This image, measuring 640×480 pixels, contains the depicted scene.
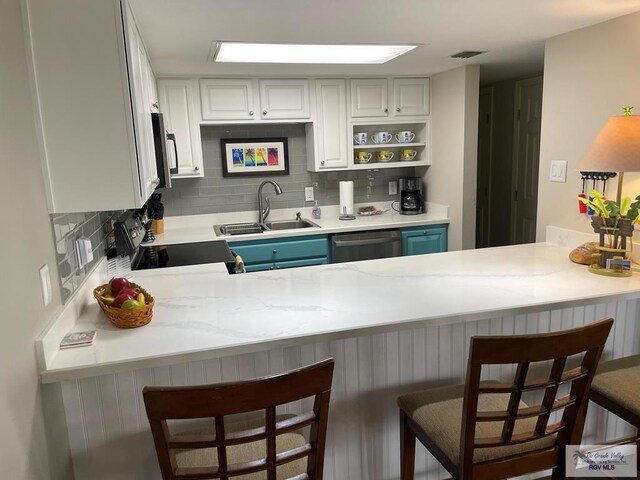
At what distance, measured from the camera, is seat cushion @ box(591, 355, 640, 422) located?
5.40 ft

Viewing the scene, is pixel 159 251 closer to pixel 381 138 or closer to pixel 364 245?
pixel 364 245

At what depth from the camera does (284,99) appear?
12.8 feet

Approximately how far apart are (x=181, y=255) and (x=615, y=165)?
2.40m

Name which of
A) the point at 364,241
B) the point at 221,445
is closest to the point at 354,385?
the point at 221,445

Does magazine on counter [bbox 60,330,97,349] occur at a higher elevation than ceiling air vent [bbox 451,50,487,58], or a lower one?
lower

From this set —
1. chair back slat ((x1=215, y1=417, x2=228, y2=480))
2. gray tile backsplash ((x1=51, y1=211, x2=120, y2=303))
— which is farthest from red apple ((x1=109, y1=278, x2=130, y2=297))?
chair back slat ((x1=215, y1=417, x2=228, y2=480))

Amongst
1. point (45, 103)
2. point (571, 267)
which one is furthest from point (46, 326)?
point (571, 267)

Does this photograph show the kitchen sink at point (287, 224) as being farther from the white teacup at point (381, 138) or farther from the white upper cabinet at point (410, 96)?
the white upper cabinet at point (410, 96)

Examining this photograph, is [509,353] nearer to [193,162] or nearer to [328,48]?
[328,48]

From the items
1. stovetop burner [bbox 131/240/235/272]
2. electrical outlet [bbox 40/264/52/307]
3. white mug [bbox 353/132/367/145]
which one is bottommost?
stovetop burner [bbox 131/240/235/272]

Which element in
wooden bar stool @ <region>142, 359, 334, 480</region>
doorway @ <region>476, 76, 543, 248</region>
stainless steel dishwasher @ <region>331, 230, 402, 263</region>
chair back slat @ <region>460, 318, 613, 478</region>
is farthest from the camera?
doorway @ <region>476, 76, 543, 248</region>

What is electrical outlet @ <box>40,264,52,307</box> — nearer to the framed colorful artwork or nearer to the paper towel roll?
the framed colorful artwork

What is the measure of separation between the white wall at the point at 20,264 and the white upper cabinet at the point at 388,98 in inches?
118

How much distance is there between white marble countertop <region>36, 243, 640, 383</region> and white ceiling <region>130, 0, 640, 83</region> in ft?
3.96
